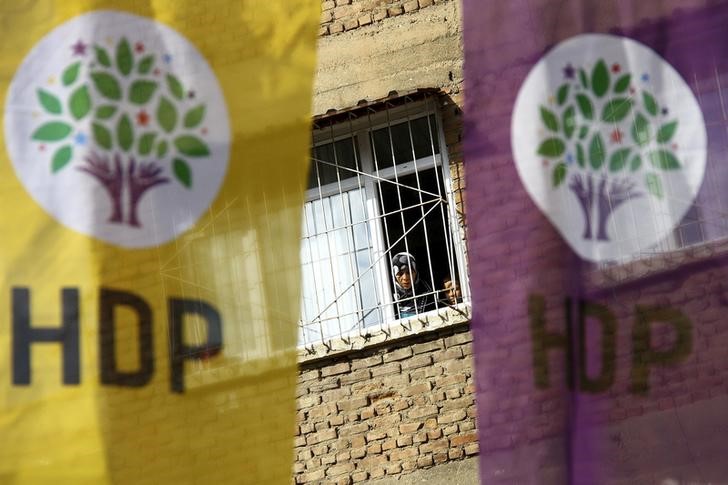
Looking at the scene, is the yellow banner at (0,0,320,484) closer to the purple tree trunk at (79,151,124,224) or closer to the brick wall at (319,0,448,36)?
the purple tree trunk at (79,151,124,224)

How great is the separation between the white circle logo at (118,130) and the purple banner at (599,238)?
4.54 feet

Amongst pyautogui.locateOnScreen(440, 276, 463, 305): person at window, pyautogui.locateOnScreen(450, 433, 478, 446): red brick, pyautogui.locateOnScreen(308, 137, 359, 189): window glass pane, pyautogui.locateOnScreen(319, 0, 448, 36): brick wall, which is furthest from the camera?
pyautogui.locateOnScreen(319, 0, 448, 36): brick wall

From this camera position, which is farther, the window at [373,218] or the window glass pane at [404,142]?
the window glass pane at [404,142]

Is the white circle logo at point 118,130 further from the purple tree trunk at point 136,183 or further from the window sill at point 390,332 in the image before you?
the window sill at point 390,332

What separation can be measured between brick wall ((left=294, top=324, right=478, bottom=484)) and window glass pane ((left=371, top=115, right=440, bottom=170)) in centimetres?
128

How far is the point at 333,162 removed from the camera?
9.29m

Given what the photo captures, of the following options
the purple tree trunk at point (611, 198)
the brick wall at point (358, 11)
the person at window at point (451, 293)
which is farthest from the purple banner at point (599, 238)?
the brick wall at point (358, 11)

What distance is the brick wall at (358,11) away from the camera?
9.41m

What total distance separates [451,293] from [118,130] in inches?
113

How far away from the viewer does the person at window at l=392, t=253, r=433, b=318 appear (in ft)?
29.0

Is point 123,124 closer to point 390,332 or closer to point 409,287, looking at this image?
point 390,332

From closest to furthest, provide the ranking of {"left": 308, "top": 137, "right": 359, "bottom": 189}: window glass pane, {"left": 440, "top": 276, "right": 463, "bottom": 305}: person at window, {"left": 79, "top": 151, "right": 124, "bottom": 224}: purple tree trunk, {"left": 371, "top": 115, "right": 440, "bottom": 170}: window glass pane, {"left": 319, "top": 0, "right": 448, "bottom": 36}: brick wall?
{"left": 79, "top": 151, "right": 124, "bottom": 224}: purple tree trunk, {"left": 440, "top": 276, "right": 463, "bottom": 305}: person at window, {"left": 371, "top": 115, "right": 440, "bottom": 170}: window glass pane, {"left": 308, "top": 137, "right": 359, "bottom": 189}: window glass pane, {"left": 319, "top": 0, "right": 448, "bottom": 36}: brick wall

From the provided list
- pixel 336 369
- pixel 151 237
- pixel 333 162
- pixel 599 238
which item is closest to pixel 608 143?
pixel 599 238

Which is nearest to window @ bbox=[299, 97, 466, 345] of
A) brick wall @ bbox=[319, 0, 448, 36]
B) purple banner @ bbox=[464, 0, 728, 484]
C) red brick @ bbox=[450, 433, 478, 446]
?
brick wall @ bbox=[319, 0, 448, 36]
